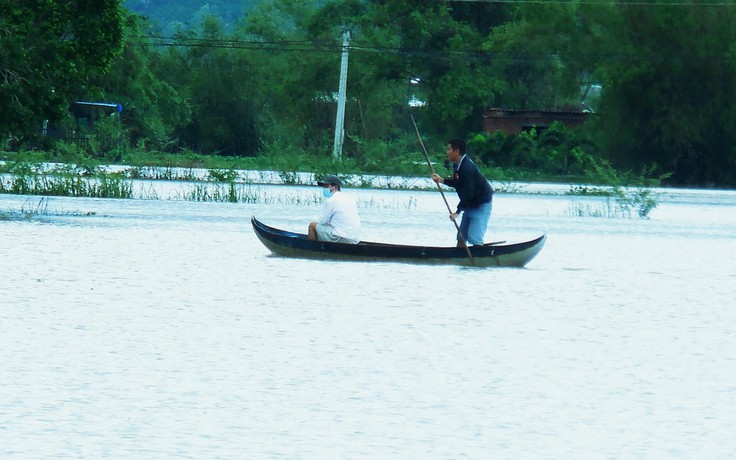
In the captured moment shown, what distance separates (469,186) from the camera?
79.2 ft

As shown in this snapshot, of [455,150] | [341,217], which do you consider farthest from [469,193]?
[341,217]

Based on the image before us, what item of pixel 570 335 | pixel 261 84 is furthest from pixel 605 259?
pixel 261 84

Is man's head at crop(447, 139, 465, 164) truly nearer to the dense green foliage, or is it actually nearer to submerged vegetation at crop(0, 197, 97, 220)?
submerged vegetation at crop(0, 197, 97, 220)

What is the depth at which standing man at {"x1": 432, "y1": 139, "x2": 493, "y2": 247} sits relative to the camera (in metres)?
24.2

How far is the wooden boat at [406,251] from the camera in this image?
23.8 meters

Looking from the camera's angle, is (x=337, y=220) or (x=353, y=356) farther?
(x=337, y=220)

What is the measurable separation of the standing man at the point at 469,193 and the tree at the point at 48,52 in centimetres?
1183

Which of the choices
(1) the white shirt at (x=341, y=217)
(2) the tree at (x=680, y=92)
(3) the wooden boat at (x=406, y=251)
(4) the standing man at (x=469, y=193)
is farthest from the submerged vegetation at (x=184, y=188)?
(4) the standing man at (x=469, y=193)

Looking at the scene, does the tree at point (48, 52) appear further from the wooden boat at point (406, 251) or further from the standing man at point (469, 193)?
the standing man at point (469, 193)

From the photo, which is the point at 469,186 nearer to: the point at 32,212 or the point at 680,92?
the point at 32,212

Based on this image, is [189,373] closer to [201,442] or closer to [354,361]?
[354,361]

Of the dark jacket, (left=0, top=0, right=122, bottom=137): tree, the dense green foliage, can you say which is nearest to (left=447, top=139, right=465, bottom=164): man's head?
the dark jacket

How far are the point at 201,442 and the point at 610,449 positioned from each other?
7.85ft

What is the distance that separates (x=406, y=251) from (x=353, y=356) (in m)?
10.3
